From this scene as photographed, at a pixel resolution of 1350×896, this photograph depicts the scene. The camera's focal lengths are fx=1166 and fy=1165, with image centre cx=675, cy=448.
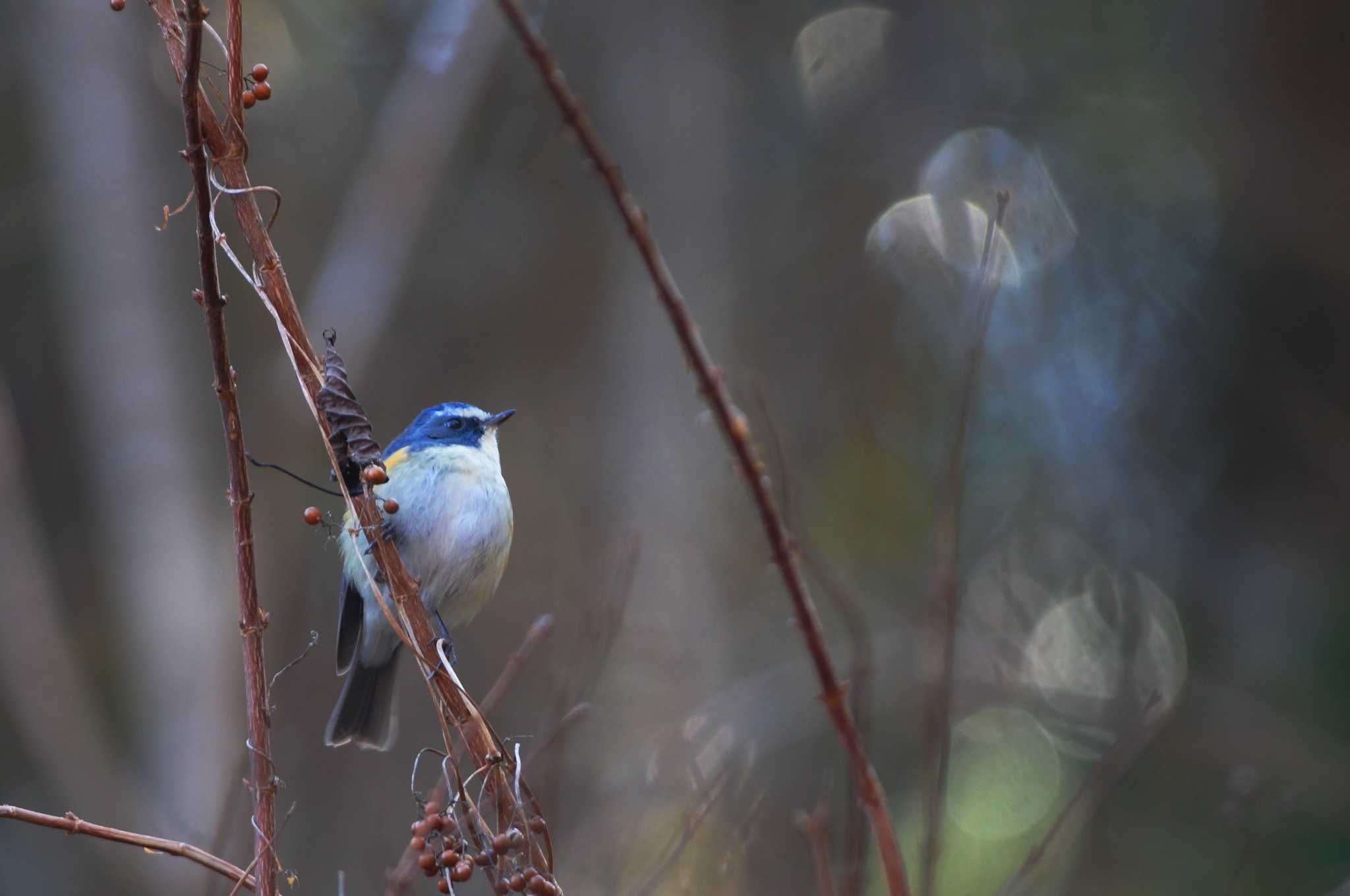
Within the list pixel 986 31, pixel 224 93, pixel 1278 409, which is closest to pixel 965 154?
pixel 986 31

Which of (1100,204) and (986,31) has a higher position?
(986,31)

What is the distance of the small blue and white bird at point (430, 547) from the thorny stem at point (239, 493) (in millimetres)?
1899

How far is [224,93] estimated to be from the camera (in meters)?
2.32

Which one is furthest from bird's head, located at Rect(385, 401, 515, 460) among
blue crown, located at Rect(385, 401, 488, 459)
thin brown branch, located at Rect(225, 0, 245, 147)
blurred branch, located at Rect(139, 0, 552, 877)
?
Result: thin brown branch, located at Rect(225, 0, 245, 147)

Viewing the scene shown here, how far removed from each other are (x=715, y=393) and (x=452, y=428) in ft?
10.8

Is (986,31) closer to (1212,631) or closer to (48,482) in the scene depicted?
(1212,631)

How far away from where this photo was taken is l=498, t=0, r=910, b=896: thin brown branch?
1.22 metres

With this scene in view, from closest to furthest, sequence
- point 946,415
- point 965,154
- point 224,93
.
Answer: point 224,93, point 946,415, point 965,154

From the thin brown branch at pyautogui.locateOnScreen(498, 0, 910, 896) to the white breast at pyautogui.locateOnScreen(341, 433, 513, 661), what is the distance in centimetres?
284

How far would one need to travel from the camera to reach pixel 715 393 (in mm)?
1241

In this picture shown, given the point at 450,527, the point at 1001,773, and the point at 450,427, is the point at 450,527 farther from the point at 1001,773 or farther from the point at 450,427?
the point at 1001,773

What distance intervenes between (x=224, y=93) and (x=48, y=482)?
798 centimetres

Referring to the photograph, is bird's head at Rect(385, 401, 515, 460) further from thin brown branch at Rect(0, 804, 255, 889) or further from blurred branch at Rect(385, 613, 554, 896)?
thin brown branch at Rect(0, 804, 255, 889)

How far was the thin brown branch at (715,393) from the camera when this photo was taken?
48.1 inches
